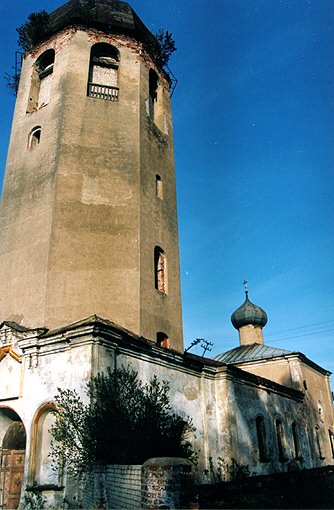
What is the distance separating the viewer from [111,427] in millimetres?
8234

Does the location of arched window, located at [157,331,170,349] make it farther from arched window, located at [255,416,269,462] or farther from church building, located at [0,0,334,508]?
arched window, located at [255,416,269,462]

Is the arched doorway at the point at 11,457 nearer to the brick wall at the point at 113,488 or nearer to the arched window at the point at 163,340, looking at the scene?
the brick wall at the point at 113,488

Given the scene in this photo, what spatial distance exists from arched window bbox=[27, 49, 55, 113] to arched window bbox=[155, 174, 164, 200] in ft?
15.5

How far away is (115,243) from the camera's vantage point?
1316 centimetres

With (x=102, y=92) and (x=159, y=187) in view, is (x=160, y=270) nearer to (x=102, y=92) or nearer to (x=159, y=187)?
(x=159, y=187)

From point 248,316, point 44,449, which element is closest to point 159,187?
point 44,449

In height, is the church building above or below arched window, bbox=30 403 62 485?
above

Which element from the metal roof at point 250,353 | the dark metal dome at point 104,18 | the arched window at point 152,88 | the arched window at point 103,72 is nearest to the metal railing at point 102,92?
the arched window at point 103,72

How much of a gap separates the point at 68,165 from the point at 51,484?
28.6ft

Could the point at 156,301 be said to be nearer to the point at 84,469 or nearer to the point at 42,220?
the point at 42,220

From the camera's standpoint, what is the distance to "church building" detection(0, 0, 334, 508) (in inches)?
398

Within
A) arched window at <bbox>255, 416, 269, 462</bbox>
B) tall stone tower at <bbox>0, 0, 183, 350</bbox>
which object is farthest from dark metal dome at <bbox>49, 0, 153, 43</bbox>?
arched window at <bbox>255, 416, 269, 462</bbox>

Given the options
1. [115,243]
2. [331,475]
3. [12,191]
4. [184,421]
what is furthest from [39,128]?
[331,475]

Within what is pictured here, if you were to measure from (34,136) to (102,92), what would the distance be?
110 inches
